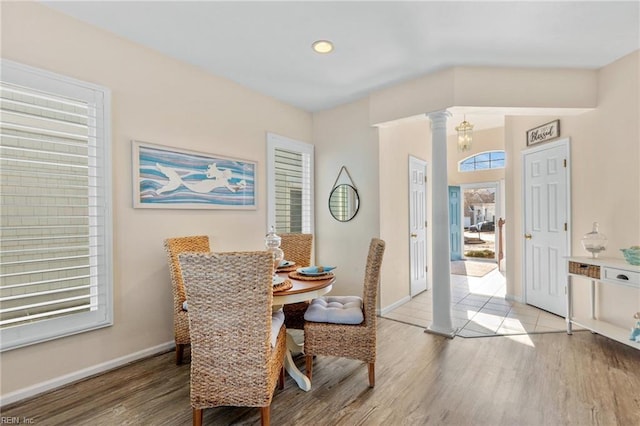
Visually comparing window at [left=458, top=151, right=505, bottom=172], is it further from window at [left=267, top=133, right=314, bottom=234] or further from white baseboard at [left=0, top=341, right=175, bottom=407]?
white baseboard at [left=0, top=341, right=175, bottom=407]

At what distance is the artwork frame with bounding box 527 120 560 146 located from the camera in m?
3.67

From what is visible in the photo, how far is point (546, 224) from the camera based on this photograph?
3.84 metres

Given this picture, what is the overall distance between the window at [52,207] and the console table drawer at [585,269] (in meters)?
4.25

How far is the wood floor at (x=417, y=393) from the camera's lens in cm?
189

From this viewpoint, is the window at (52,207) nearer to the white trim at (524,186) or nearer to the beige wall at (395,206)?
the beige wall at (395,206)

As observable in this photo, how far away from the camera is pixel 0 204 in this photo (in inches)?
78.1

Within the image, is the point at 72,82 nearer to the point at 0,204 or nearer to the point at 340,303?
the point at 0,204

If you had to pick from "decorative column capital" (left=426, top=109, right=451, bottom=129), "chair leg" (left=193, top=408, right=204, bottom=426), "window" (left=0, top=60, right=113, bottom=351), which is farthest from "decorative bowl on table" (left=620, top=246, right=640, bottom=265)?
"window" (left=0, top=60, right=113, bottom=351)

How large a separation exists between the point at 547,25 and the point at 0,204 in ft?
13.5

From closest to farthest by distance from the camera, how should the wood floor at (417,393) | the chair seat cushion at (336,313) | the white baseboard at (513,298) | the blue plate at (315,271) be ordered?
1. the wood floor at (417,393)
2. the chair seat cushion at (336,313)
3. the blue plate at (315,271)
4. the white baseboard at (513,298)

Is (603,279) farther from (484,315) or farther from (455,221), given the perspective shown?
(455,221)

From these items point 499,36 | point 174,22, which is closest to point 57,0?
point 174,22

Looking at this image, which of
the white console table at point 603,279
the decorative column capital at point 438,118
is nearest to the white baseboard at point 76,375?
the decorative column capital at point 438,118

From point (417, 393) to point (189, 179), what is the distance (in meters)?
2.66
